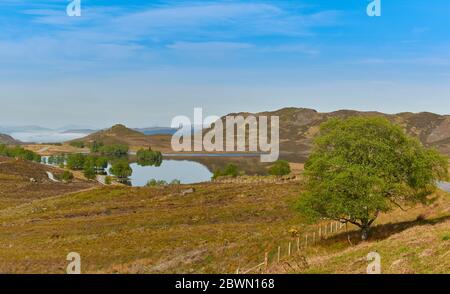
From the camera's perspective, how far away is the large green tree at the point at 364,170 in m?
42.7

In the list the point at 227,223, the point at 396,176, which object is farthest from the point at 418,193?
the point at 227,223

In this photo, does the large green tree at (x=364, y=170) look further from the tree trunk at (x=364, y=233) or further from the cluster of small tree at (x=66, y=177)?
the cluster of small tree at (x=66, y=177)

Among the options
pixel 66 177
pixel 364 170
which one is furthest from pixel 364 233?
pixel 66 177

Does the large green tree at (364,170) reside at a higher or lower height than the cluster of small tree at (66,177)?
higher

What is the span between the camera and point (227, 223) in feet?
239

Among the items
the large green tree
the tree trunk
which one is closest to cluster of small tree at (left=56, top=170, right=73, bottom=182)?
the large green tree

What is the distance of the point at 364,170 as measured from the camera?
43312 millimetres

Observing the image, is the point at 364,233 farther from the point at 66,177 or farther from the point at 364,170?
the point at 66,177

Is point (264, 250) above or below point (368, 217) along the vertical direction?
below

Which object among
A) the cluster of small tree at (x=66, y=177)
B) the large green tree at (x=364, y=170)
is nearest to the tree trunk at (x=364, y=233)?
the large green tree at (x=364, y=170)

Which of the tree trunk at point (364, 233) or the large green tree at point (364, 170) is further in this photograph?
the tree trunk at point (364, 233)

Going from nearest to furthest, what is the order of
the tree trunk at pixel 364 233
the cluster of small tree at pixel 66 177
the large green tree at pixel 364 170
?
the large green tree at pixel 364 170 → the tree trunk at pixel 364 233 → the cluster of small tree at pixel 66 177
